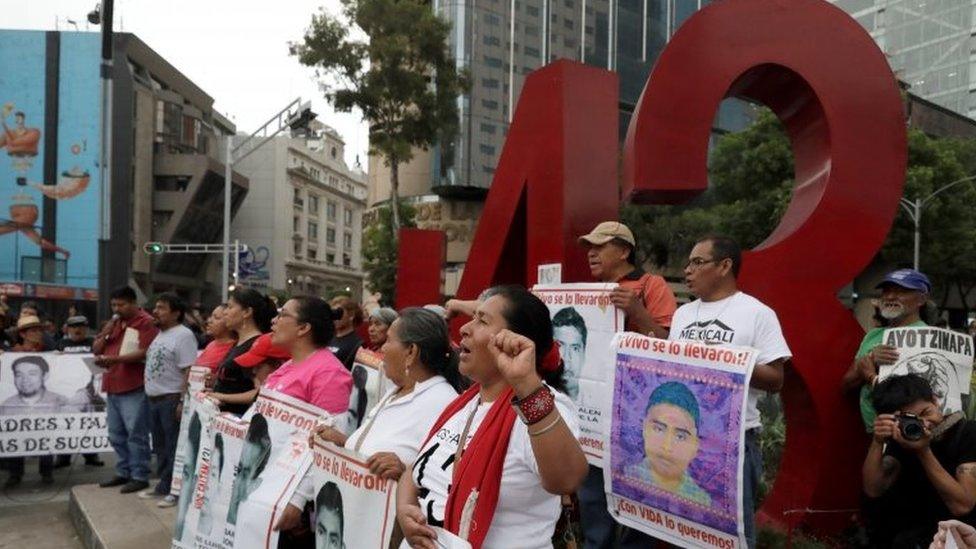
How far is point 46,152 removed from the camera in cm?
4300

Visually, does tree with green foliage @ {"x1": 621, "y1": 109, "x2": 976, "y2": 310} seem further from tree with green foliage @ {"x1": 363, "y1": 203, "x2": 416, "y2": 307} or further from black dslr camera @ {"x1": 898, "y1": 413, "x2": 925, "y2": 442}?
black dslr camera @ {"x1": 898, "y1": 413, "x2": 925, "y2": 442}

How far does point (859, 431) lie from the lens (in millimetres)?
4500

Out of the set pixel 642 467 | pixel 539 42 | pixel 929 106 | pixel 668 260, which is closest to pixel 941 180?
pixel 668 260

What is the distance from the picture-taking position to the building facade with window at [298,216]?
250 ft

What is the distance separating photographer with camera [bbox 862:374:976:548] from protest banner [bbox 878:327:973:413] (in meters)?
0.20

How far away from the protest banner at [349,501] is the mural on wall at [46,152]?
145ft

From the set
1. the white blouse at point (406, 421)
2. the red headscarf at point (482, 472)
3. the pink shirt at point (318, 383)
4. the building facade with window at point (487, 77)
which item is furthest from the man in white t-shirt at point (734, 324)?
the building facade with window at point (487, 77)

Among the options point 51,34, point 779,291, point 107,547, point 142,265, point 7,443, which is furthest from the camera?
point 142,265

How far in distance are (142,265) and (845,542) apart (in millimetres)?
50998

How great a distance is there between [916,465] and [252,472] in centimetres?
284

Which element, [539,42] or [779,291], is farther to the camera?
[539,42]

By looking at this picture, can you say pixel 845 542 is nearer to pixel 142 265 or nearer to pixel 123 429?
pixel 123 429

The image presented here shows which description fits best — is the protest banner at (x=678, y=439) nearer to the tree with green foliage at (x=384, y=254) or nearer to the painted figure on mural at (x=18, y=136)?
the tree with green foliage at (x=384, y=254)

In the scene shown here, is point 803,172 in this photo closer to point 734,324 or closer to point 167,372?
point 734,324
